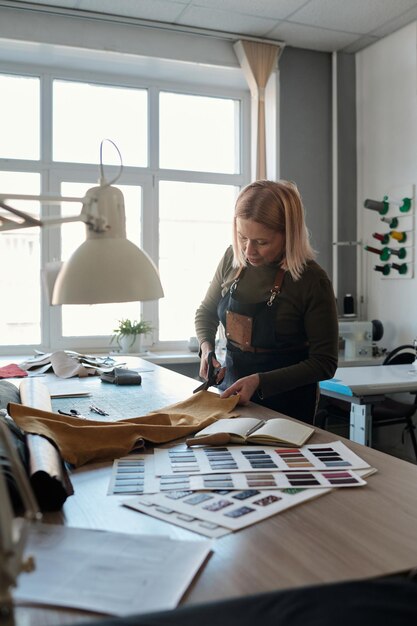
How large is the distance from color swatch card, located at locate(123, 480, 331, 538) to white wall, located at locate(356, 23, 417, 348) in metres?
3.48

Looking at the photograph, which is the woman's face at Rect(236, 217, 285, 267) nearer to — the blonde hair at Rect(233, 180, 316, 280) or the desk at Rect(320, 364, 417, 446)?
the blonde hair at Rect(233, 180, 316, 280)

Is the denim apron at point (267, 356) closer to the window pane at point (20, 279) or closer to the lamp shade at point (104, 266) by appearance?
the lamp shade at point (104, 266)

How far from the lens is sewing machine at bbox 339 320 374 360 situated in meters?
4.23

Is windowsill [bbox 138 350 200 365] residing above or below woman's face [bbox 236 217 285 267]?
below

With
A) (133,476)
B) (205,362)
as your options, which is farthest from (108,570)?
(205,362)

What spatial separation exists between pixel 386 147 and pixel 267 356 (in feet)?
10.3

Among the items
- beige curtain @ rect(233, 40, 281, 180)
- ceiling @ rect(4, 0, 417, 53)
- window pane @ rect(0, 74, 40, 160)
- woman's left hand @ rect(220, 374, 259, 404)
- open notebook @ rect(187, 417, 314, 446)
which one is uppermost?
ceiling @ rect(4, 0, 417, 53)

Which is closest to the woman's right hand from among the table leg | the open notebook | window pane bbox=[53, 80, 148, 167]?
the open notebook

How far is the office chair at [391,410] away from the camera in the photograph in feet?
12.3

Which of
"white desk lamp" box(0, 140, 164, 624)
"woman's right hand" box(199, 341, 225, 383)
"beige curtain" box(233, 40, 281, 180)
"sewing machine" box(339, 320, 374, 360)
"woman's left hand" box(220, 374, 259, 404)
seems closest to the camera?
"white desk lamp" box(0, 140, 164, 624)

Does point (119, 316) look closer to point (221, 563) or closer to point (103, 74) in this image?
point (103, 74)

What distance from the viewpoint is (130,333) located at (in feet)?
14.8

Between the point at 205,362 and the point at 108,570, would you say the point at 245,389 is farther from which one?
the point at 108,570

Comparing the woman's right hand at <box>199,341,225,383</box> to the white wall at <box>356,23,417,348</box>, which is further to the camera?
the white wall at <box>356,23,417,348</box>
